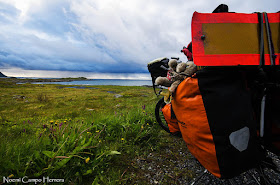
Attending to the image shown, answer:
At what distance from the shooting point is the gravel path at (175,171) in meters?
2.08

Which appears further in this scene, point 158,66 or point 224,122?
point 158,66

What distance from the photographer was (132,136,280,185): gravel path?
2.08 metres

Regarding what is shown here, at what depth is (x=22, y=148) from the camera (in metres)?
1.97

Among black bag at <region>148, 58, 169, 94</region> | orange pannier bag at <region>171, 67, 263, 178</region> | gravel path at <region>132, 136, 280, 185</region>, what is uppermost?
black bag at <region>148, 58, 169, 94</region>

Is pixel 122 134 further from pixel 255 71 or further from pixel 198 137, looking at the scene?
pixel 255 71

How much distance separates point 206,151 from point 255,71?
1.27 meters

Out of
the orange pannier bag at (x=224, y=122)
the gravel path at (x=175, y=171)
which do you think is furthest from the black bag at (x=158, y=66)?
the gravel path at (x=175, y=171)

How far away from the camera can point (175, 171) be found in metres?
2.33

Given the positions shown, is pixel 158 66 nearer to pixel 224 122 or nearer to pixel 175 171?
pixel 224 122

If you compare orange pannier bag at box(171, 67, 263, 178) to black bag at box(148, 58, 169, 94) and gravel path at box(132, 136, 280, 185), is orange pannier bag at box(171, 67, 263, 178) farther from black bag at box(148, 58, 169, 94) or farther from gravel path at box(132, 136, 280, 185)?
black bag at box(148, 58, 169, 94)

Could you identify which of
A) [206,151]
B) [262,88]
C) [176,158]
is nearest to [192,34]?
[262,88]

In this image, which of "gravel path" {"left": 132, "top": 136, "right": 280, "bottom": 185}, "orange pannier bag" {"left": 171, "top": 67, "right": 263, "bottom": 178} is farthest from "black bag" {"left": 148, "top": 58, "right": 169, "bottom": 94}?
"gravel path" {"left": 132, "top": 136, "right": 280, "bottom": 185}

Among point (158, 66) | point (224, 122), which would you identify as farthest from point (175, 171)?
point (158, 66)

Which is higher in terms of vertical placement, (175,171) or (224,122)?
(224,122)
